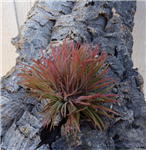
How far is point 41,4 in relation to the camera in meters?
0.68

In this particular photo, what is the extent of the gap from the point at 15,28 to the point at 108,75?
2.77ft

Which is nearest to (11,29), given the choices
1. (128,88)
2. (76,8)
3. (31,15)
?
(31,15)

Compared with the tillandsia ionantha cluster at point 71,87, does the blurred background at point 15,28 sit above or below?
above

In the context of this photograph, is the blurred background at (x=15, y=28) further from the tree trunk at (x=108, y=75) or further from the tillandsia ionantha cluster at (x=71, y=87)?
the tillandsia ionantha cluster at (x=71, y=87)

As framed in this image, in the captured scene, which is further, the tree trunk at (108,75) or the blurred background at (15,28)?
the blurred background at (15,28)

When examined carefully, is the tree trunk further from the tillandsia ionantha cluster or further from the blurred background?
the blurred background

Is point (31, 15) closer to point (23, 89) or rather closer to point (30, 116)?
point (23, 89)

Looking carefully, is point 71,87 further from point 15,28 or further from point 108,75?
point 15,28

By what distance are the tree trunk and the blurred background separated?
1.27 feet

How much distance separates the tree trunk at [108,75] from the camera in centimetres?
42

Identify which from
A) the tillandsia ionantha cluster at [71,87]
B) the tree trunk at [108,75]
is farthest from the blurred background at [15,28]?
the tillandsia ionantha cluster at [71,87]

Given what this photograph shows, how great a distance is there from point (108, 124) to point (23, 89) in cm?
Result: 34

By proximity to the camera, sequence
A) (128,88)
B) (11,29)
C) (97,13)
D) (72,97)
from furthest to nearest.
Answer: (11,29)
(97,13)
(128,88)
(72,97)

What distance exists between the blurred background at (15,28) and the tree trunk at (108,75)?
0.39 meters
